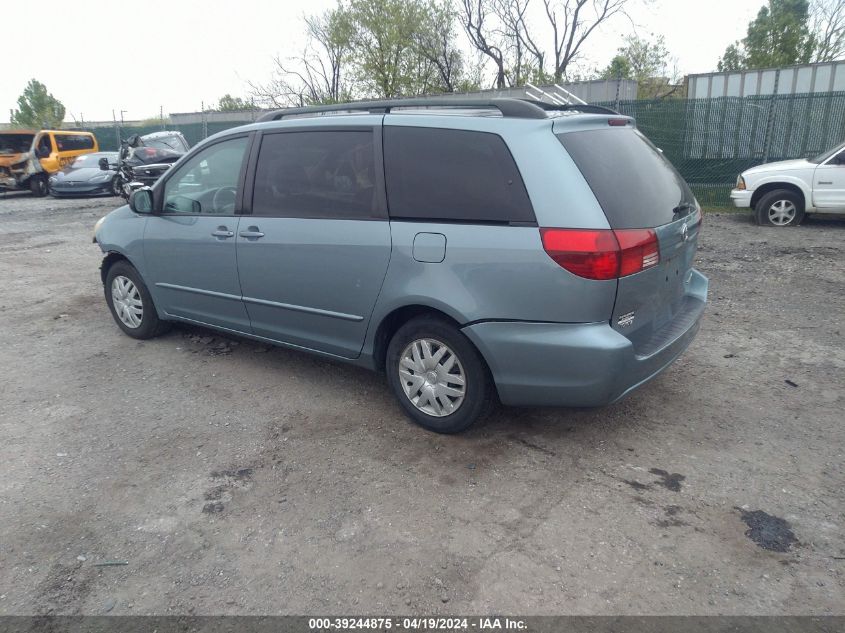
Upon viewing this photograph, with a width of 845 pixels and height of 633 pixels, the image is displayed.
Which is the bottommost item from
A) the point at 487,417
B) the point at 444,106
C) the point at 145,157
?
the point at 487,417

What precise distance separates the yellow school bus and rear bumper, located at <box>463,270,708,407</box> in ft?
65.4

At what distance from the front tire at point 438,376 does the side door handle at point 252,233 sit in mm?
1220

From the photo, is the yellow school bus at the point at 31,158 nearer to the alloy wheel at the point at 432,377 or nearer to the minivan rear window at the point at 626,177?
the alloy wheel at the point at 432,377

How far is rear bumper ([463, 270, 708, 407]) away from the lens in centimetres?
319

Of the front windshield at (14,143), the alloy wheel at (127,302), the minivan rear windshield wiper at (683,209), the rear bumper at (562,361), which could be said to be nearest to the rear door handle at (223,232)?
the alloy wheel at (127,302)

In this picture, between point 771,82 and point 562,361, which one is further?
point 771,82

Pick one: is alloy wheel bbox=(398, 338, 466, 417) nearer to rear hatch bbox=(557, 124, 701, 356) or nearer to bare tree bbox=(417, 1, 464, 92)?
rear hatch bbox=(557, 124, 701, 356)

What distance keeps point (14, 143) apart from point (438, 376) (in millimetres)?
21417

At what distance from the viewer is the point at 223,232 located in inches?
179

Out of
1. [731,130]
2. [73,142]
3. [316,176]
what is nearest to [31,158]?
[73,142]

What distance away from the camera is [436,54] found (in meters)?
33.5

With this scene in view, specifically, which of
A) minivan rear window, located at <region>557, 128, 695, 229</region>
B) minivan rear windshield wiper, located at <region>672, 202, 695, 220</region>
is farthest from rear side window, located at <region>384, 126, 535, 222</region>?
minivan rear windshield wiper, located at <region>672, 202, 695, 220</region>

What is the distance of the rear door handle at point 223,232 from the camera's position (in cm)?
452

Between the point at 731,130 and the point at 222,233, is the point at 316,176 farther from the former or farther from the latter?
the point at 731,130
